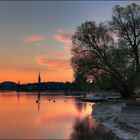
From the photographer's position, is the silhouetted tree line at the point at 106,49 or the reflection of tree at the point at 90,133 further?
the silhouetted tree line at the point at 106,49

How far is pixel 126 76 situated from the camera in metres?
64.4

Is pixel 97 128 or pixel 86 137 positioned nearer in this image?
pixel 86 137

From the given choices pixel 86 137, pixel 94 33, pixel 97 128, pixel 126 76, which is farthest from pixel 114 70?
pixel 86 137

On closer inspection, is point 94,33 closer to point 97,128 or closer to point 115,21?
point 115,21

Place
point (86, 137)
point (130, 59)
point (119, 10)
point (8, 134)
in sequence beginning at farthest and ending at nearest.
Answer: point (119, 10)
point (130, 59)
point (8, 134)
point (86, 137)

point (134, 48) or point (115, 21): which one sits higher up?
point (115, 21)

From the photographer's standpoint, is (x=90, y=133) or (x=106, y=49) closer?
(x=90, y=133)

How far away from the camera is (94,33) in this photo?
67.9 metres

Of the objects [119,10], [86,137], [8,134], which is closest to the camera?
[86,137]

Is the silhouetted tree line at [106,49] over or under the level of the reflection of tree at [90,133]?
over

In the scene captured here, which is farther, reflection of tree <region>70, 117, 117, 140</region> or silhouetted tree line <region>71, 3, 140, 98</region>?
silhouetted tree line <region>71, 3, 140, 98</region>

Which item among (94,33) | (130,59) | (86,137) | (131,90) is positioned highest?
(94,33)

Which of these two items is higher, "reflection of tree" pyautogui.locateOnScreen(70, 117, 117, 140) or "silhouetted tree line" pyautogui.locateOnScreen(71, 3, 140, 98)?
"silhouetted tree line" pyautogui.locateOnScreen(71, 3, 140, 98)

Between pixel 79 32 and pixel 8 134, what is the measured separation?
3764 centimetres
